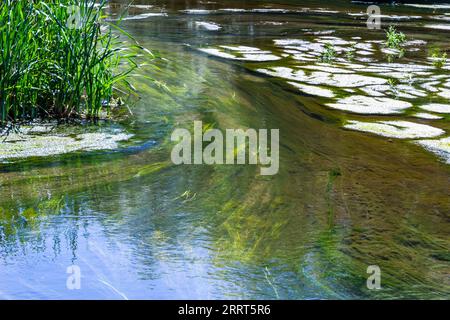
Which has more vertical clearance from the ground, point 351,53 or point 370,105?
point 351,53

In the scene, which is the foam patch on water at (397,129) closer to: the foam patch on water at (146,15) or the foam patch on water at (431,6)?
the foam patch on water at (146,15)

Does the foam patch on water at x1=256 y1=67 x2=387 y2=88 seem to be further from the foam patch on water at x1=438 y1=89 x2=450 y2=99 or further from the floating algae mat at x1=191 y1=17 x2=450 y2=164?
the foam patch on water at x1=438 y1=89 x2=450 y2=99

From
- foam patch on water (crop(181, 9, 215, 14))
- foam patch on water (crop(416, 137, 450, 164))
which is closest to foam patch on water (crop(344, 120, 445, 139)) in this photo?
foam patch on water (crop(416, 137, 450, 164))

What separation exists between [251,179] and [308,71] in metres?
2.97

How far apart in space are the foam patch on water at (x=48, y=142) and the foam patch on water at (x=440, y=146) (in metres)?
1.45

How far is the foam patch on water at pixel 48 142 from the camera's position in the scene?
11.8ft

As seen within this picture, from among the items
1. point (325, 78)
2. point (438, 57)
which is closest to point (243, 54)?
point (325, 78)

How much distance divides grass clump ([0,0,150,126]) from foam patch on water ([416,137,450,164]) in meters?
1.63

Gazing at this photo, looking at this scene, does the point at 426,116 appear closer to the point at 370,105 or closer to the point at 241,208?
the point at 370,105

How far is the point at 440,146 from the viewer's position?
398cm

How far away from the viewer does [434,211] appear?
3.02m

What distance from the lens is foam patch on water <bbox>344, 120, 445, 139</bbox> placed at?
4.20 metres

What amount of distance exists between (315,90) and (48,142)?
7.14 ft
